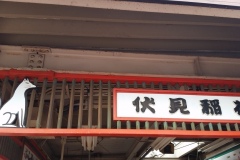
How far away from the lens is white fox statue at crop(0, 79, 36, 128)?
3627 millimetres

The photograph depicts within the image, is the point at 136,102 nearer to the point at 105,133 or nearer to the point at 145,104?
the point at 145,104

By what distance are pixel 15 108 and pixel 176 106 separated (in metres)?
2.35

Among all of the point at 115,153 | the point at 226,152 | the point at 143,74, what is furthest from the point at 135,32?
the point at 115,153

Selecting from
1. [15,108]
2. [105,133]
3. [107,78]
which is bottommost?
[105,133]

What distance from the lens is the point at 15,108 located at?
3.80 m

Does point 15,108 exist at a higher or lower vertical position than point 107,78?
lower

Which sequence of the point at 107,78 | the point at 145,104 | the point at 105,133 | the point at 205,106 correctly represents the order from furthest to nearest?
the point at 107,78
the point at 205,106
the point at 145,104
the point at 105,133

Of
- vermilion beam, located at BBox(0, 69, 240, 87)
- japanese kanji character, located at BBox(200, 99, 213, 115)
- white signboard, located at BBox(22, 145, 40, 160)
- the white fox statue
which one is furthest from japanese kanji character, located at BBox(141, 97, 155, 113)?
white signboard, located at BBox(22, 145, 40, 160)

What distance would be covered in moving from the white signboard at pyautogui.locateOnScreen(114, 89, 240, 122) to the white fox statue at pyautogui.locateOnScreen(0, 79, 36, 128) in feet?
4.36

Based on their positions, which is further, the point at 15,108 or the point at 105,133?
the point at 15,108

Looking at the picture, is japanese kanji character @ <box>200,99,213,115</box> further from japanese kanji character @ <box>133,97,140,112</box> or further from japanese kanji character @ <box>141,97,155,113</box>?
japanese kanji character @ <box>133,97,140,112</box>

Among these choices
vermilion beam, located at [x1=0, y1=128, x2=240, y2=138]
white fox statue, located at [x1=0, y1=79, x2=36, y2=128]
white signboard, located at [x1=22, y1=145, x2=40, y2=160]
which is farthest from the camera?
white signboard, located at [x1=22, y1=145, x2=40, y2=160]

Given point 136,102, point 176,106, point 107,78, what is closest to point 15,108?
point 107,78

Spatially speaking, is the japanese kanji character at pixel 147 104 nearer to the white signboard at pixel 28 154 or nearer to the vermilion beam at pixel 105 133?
the vermilion beam at pixel 105 133
